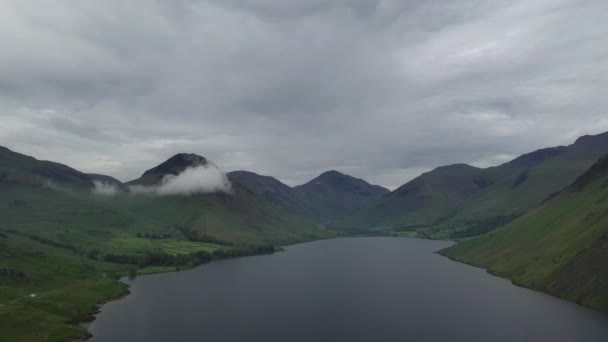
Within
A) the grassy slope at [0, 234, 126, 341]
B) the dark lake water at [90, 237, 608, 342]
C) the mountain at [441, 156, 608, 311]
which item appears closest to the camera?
the grassy slope at [0, 234, 126, 341]

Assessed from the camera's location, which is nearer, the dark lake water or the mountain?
the dark lake water

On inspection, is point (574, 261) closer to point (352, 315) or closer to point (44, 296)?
point (352, 315)

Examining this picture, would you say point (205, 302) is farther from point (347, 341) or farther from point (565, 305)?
point (565, 305)

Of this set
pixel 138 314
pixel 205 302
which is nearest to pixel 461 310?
pixel 205 302

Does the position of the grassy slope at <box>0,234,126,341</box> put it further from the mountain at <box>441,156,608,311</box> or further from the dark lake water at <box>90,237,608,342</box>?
the mountain at <box>441,156,608,311</box>

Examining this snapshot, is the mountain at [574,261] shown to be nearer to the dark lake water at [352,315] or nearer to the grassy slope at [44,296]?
the dark lake water at [352,315]

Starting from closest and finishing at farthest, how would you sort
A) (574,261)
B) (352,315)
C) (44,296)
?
1. (352,315)
2. (44,296)
3. (574,261)

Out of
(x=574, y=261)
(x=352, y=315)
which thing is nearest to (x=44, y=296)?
(x=352, y=315)

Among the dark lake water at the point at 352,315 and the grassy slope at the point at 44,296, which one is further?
the dark lake water at the point at 352,315

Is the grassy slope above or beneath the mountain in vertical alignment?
beneath

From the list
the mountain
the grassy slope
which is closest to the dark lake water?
the mountain

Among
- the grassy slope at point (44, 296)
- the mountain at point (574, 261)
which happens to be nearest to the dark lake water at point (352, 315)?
the mountain at point (574, 261)
